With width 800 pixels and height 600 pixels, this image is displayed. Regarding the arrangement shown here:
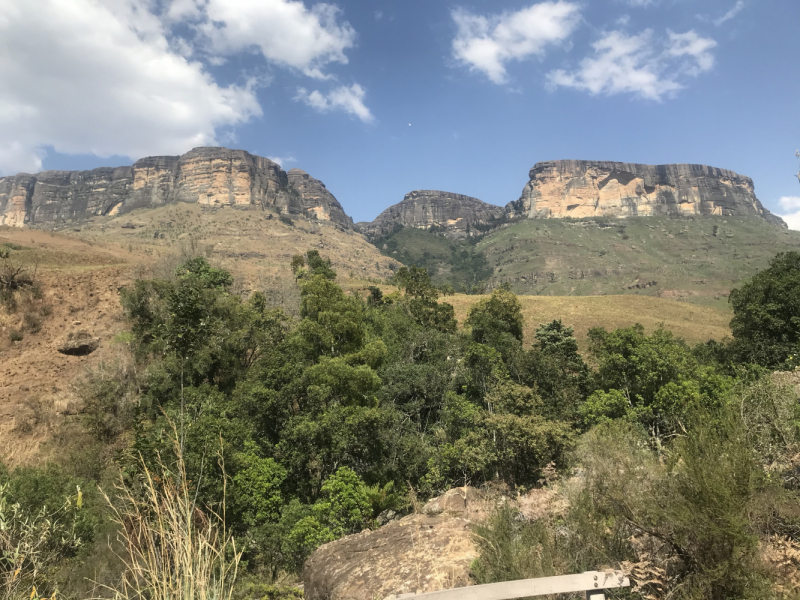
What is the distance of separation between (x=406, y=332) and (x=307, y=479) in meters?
13.9

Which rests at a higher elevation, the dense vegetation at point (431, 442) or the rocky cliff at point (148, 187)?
the rocky cliff at point (148, 187)

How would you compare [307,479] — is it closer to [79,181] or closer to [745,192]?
[79,181]

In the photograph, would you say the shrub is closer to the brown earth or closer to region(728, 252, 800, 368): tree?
the brown earth

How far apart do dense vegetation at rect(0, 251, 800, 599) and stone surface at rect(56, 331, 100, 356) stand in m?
2.07

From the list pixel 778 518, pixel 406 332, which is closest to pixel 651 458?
pixel 778 518

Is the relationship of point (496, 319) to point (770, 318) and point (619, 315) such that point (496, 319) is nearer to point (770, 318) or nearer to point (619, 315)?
point (770, 318)

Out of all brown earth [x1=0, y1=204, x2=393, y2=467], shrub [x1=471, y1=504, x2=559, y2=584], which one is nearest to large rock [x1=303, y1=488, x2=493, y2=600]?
shrub [x1=471, y1=504, x2=559, y2=584]

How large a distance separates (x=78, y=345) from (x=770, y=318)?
3781 centimetres

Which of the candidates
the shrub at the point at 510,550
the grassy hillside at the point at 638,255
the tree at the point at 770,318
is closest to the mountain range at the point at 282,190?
the grassy hillside at the point at 638,255

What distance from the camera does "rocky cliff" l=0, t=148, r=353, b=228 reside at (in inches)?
5753

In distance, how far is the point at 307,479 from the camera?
14703mm

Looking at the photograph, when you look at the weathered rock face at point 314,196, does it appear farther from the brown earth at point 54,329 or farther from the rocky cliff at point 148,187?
the brown earth at point 54,329

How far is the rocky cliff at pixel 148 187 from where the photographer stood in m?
146

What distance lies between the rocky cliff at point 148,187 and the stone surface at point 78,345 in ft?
415
